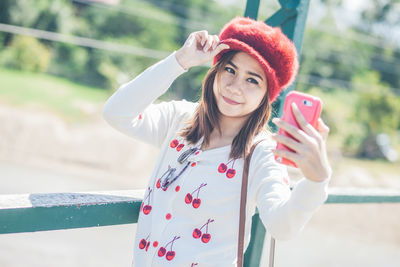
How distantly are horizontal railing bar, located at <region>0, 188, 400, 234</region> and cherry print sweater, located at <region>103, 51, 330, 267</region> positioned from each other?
8 cm

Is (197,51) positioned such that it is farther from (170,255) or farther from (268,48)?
(170,255)

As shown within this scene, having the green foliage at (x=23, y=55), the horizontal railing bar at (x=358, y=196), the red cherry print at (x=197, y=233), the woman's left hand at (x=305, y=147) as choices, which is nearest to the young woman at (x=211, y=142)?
the red cherry print at (x=197, y=233)

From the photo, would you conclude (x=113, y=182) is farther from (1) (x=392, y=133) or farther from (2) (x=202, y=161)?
(1) (x=392, y=133)

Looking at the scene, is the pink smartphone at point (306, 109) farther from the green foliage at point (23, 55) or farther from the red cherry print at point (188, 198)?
the green foliage at point (23, 55)

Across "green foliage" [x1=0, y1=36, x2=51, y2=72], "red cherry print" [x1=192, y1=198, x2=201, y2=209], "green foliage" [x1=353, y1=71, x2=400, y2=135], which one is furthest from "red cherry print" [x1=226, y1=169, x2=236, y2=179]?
"green foliage" [x1=0, y1=36, x2=51, y2=72]

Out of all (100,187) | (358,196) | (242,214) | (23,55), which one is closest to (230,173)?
(242,214)

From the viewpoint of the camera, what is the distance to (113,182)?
8.70 metres

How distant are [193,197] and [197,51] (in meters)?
0.52

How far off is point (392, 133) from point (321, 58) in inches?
346

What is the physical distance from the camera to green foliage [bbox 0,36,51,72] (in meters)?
17.7

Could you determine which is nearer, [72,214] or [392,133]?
[72,214]

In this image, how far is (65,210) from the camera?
A: 1.28 metres

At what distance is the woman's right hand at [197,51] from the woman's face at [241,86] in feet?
0.25

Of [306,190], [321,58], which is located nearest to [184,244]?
[306,190]
